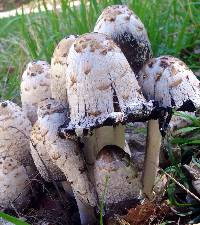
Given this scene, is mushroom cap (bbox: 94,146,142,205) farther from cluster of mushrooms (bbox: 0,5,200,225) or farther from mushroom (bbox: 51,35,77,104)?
mushroom (bbox: 51,35,77,104)

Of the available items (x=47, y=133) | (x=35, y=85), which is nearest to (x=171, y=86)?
(x=47, y=133)

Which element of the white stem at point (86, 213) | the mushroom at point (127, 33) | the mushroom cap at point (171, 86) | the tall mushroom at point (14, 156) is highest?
the mushroom at point (127, 33)

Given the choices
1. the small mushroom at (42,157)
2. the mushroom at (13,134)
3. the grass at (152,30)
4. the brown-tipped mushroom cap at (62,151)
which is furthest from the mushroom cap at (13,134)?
the grass at (152,30)

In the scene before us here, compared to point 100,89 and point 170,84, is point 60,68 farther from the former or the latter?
point 170,84

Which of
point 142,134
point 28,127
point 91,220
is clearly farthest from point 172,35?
point 91,220

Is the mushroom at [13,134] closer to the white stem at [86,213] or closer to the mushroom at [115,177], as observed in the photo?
the white stem at [86,213]

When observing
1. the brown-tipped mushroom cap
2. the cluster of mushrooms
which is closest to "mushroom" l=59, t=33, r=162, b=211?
the cluster of mushrooms
